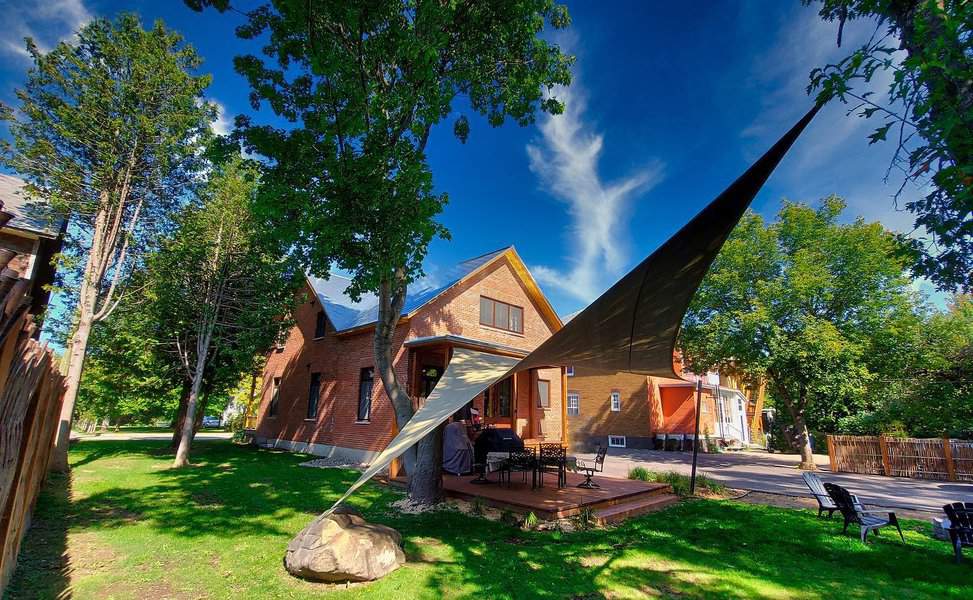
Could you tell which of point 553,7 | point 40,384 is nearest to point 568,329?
point 40,384

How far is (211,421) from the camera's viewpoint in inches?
1654

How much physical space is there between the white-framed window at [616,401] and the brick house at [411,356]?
26.3ft

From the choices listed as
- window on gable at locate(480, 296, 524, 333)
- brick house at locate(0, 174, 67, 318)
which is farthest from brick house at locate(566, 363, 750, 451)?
brick house at locate(0, 174, 67, 318)

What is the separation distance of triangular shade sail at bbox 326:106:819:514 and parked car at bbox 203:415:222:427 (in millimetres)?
43909

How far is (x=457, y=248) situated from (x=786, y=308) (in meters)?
13.2

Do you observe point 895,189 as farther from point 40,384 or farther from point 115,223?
point 115,223

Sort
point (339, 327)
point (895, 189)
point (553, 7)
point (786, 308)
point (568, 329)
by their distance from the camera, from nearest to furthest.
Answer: point (895, 189), point (568, 329), point (553, 7), point (786, 308), point (339, 327)

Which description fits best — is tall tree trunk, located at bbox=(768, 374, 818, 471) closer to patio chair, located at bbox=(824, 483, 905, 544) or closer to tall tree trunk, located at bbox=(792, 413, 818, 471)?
tall tree trunk, located at bbox=(792, 413, 818, 471)

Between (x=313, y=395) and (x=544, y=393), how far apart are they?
8.47m

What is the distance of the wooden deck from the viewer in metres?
6.49

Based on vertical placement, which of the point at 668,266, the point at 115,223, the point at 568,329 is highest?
the point at 115,223

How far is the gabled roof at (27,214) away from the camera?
8633 millimetres

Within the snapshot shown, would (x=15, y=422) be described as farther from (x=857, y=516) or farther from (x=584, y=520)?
(x=857, y=516)

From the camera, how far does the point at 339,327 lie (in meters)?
14.5
